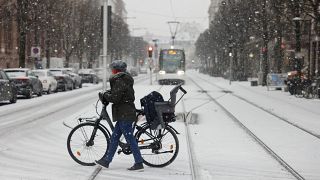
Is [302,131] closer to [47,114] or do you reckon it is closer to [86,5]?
[47,114]

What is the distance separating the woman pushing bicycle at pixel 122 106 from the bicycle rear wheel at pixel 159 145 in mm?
398

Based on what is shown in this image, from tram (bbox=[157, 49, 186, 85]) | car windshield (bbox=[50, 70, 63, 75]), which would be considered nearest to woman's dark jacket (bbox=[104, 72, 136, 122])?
car windshield (bbox=[50, 70, 63, 75])

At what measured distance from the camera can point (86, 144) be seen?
31.0 feet

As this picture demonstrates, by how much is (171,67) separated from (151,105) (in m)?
44.4

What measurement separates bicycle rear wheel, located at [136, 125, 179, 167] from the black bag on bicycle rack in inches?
9.8

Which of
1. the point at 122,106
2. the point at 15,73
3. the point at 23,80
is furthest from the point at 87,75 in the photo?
the point at 122,106

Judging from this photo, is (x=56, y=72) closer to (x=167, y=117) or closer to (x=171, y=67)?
(x=171, y=67)

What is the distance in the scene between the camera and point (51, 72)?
131ft

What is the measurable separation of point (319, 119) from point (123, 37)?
301 ft

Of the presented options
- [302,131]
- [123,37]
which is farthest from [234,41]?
[302,131]

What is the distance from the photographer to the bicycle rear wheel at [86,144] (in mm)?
9445

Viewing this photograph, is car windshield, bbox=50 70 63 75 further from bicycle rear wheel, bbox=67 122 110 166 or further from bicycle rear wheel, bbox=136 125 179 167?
bicycle rear wheel, bbox=136 125 179 167

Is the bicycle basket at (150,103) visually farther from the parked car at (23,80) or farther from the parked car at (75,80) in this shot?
the parked car at (75,80)

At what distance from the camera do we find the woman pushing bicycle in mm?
8898
